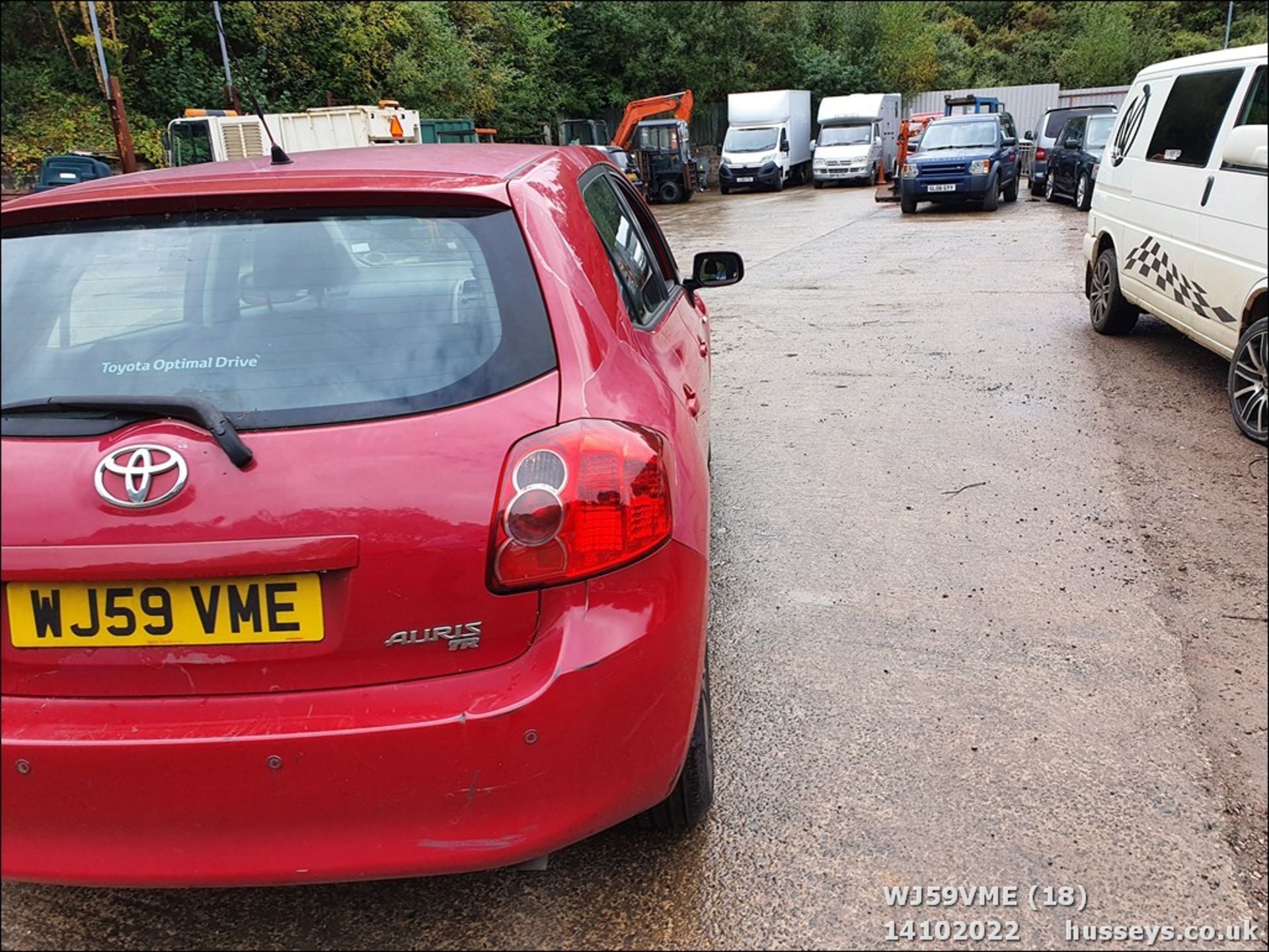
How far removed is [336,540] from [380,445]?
0.64ft

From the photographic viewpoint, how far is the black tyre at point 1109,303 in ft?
24.1

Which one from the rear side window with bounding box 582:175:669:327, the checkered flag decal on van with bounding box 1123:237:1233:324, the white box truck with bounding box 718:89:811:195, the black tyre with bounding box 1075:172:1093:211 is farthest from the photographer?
the white box truck with bounding box 718:89:811:195

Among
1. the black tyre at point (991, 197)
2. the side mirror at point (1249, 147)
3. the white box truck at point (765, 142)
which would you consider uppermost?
the side mirror at point (1249, 147)

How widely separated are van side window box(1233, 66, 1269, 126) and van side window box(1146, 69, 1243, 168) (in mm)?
748

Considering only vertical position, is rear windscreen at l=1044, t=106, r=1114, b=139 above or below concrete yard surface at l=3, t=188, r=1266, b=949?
below

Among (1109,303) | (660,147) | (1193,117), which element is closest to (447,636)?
(1193,117)

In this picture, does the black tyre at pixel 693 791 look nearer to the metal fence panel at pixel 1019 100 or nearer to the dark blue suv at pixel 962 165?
the dark blue suv at pixel 962 165

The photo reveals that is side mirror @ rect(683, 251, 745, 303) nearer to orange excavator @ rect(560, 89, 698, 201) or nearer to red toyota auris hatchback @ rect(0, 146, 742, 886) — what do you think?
red toyota auris hatchback @ rect(0, 146, 742, 886)

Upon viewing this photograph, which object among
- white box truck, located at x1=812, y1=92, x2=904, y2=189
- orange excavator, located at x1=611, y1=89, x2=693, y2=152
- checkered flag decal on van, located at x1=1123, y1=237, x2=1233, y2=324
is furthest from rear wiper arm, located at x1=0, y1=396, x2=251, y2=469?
white box truck, located at x1=812, y1=92, x2=904, y2=189

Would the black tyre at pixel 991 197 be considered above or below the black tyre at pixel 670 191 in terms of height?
above

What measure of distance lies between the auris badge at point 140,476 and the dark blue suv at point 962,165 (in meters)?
19.0

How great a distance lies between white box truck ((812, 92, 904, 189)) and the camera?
1159 inches

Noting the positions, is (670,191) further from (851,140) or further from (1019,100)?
(1019,100)

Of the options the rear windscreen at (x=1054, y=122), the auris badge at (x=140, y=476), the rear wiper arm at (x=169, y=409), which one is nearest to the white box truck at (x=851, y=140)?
the rear windscreen at (x=1054, y=122)
